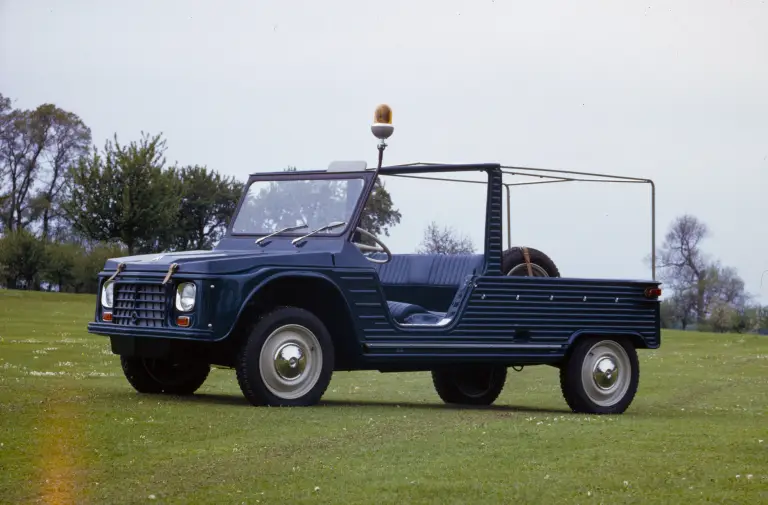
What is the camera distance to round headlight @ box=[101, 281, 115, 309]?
12.6m

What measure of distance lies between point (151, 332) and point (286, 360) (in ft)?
3.98

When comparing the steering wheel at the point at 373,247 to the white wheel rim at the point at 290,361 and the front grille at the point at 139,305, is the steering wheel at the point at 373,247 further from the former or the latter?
the front grille at the point at 139,305

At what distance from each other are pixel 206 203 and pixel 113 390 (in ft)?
207

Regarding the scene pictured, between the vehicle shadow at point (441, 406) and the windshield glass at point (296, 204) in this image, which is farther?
the vehicle shadow at point (441, 406)

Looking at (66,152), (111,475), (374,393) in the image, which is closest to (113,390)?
(374,393)

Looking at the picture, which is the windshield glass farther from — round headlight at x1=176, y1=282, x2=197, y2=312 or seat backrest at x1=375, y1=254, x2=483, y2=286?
round headlight at x1=176, y1=282, x2=197, y2=312

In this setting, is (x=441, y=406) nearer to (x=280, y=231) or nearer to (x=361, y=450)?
(x=280, y=231)

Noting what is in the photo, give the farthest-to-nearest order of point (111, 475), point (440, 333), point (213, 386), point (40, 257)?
point (40, 257) → point (213, 386) → point (440, 333) → point (111, 475)

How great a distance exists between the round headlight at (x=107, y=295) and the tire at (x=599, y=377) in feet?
15.3

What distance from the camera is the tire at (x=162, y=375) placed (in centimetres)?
1339

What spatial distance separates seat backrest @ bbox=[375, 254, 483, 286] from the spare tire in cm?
37

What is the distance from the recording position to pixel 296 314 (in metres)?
12.0

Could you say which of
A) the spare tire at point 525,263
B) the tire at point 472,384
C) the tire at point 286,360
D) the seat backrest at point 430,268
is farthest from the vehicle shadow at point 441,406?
the spare tire at point 525,263

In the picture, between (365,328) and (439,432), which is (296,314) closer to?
(365,328)
